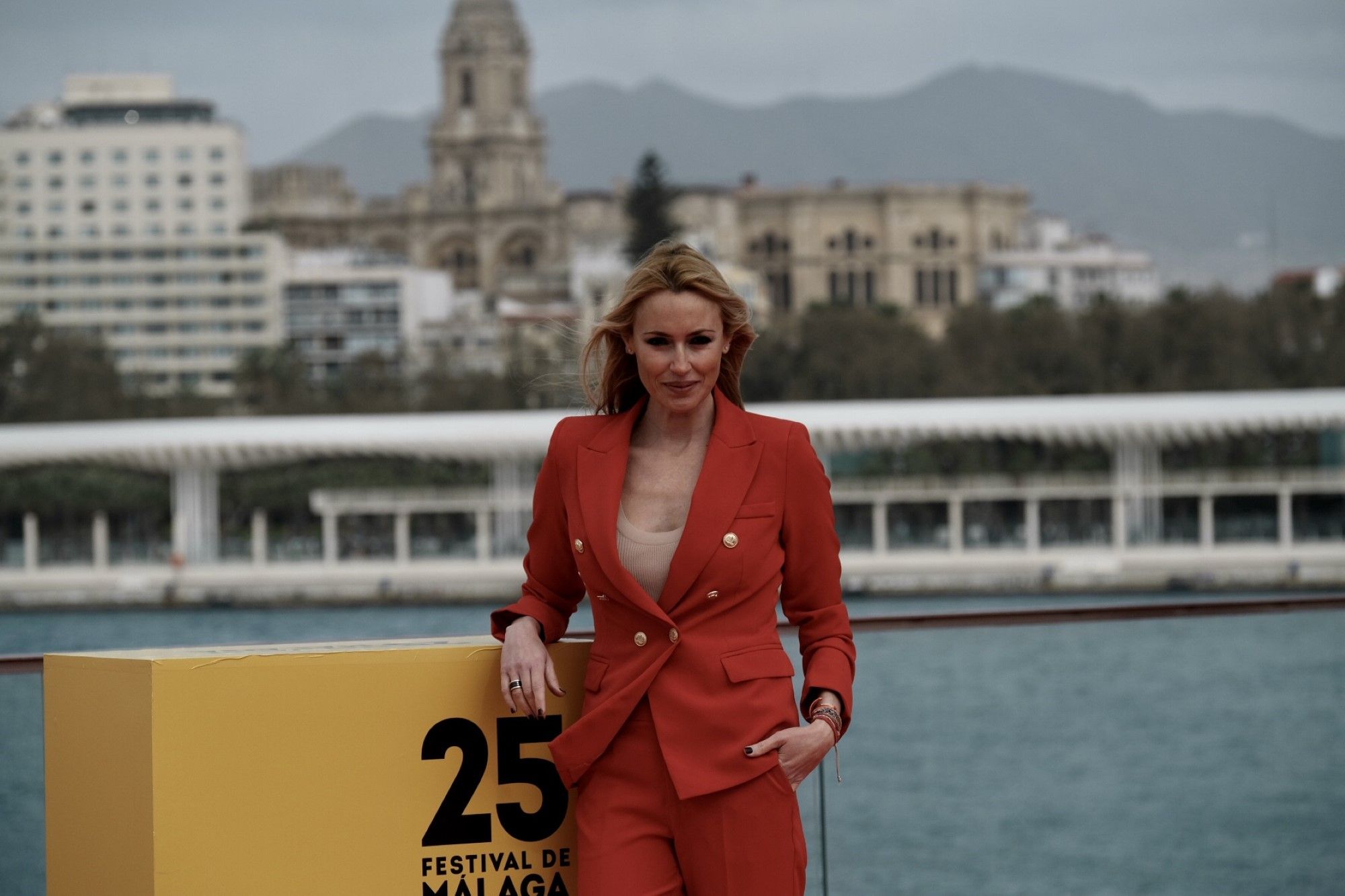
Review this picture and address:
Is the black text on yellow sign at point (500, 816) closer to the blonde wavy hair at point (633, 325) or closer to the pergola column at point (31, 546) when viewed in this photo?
the blonde wavy hair at point (633, 325)

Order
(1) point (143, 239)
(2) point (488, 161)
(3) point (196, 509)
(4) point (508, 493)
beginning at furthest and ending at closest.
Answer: (2) point (488, 161)
(1) point (143, 239)
(3) point (196, 509)
(4) point (508, 493)

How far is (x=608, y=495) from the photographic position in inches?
96.4

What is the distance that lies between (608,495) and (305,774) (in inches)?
20.5

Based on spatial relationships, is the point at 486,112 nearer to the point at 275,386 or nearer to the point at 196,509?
the point at 275,386

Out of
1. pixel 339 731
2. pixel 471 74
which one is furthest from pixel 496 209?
pixel 339 731

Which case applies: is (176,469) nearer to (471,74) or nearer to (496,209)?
(496,209)

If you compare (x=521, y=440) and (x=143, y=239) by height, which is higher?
(x=143, y=239)

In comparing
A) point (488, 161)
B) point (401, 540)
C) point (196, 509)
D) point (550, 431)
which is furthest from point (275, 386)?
point (488, 161)

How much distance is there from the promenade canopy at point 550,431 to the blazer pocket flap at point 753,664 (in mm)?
34144

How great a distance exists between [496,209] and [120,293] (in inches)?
936

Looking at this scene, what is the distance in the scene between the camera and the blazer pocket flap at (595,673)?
2.48 metres

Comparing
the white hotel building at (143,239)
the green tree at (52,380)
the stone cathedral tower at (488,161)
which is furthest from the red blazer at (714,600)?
the stone cathedral tower at (488,161)

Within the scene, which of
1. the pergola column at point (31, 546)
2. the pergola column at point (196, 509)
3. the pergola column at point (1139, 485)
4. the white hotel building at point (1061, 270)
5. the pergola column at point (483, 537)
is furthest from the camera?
the white hotel building at point (1061, 270)

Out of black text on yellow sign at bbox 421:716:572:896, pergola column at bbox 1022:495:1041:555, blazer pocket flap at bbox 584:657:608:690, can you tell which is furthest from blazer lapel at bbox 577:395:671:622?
pergola column at bbox 1022:495:1041:555
